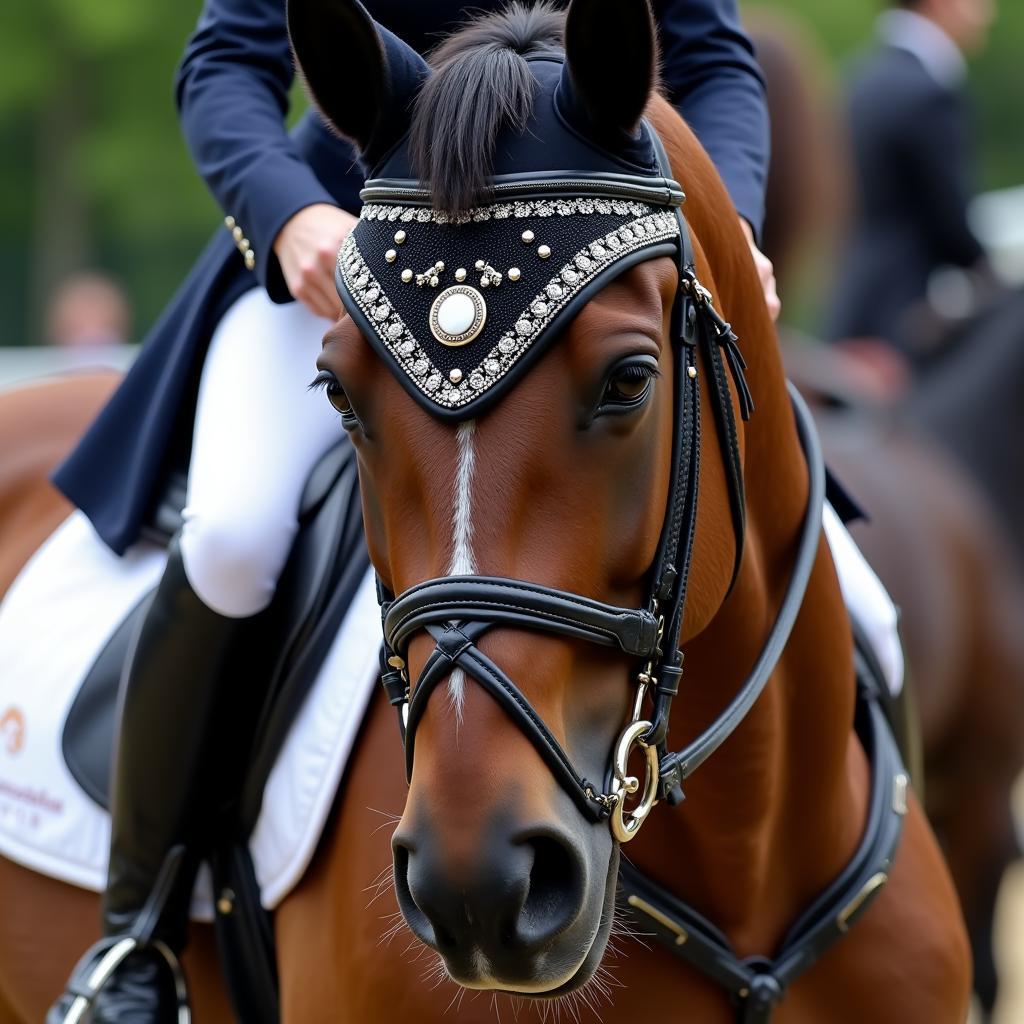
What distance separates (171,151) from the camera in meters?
20.2

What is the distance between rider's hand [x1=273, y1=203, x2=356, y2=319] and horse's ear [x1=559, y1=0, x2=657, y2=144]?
545mm

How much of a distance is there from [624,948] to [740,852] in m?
0.23

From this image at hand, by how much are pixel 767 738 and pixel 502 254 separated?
93cm

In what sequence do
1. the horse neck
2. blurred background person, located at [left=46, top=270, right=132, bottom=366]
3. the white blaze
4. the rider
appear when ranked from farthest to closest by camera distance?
1. blurred background person, located at [left=46, top=270, right=132, bottom=366]
2. the rider
3. the horse neck
4. the white blaze

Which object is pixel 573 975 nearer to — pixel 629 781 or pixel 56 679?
pixel 629 781

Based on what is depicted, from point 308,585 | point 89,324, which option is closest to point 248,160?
point 308,585

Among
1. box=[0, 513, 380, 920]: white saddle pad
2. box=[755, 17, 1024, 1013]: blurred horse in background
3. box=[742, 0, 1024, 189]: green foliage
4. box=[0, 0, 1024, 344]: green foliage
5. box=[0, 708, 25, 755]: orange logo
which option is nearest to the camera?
box=[0, 513, 380, 920]: white saddle pad

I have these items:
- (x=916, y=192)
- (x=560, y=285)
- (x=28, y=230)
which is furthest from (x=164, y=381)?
(x=28, y=230)

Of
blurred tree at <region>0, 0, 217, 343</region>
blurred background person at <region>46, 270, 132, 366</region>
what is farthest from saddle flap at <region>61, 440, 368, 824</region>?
blurred tree at <region>0, 0, 217, 343</region>

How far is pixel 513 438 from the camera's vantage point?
6.46 ft

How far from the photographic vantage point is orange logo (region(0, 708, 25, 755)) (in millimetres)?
3420

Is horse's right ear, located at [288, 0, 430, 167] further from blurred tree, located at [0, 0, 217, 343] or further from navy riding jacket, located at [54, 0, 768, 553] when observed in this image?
blurred tree, located at [0, 0, 217, 343]

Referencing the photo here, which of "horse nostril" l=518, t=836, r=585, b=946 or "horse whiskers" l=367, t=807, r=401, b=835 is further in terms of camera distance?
"horse whiskers" l=367, t=807, r=401, b=835

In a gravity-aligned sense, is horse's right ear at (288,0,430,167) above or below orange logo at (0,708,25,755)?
above
